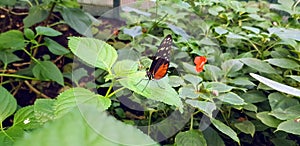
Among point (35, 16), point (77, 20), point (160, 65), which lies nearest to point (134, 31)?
point (77, 20)

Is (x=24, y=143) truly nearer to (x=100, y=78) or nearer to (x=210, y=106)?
(x=210, y=106)

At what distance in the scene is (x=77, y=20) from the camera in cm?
116

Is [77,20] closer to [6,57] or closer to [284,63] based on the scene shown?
[6,57]

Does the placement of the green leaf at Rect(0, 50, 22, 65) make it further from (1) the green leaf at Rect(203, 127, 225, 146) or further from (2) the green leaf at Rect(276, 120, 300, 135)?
(2) the green leaf at Rect(276, 120, 300, 135)

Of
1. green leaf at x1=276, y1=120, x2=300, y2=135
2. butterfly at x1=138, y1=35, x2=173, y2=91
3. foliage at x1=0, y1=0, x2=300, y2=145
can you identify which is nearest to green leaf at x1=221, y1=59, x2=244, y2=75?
foliage at x1=0, y1=0, x2=300, y2=145

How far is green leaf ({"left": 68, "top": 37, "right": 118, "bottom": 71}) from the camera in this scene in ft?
1.64

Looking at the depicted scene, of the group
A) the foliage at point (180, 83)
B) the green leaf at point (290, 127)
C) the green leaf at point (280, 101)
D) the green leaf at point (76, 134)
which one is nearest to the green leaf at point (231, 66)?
the foliage at point (180, 83)

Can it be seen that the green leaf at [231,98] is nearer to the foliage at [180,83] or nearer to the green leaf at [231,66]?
the foliage at [180,83]

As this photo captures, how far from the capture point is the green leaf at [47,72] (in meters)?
1.03

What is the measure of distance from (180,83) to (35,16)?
24.6 inches

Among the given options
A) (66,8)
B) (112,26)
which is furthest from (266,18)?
(66,8)

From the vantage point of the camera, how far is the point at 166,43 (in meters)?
0.58

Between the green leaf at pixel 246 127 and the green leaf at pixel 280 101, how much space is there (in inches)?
2.3

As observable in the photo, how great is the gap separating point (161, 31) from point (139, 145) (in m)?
1.00
